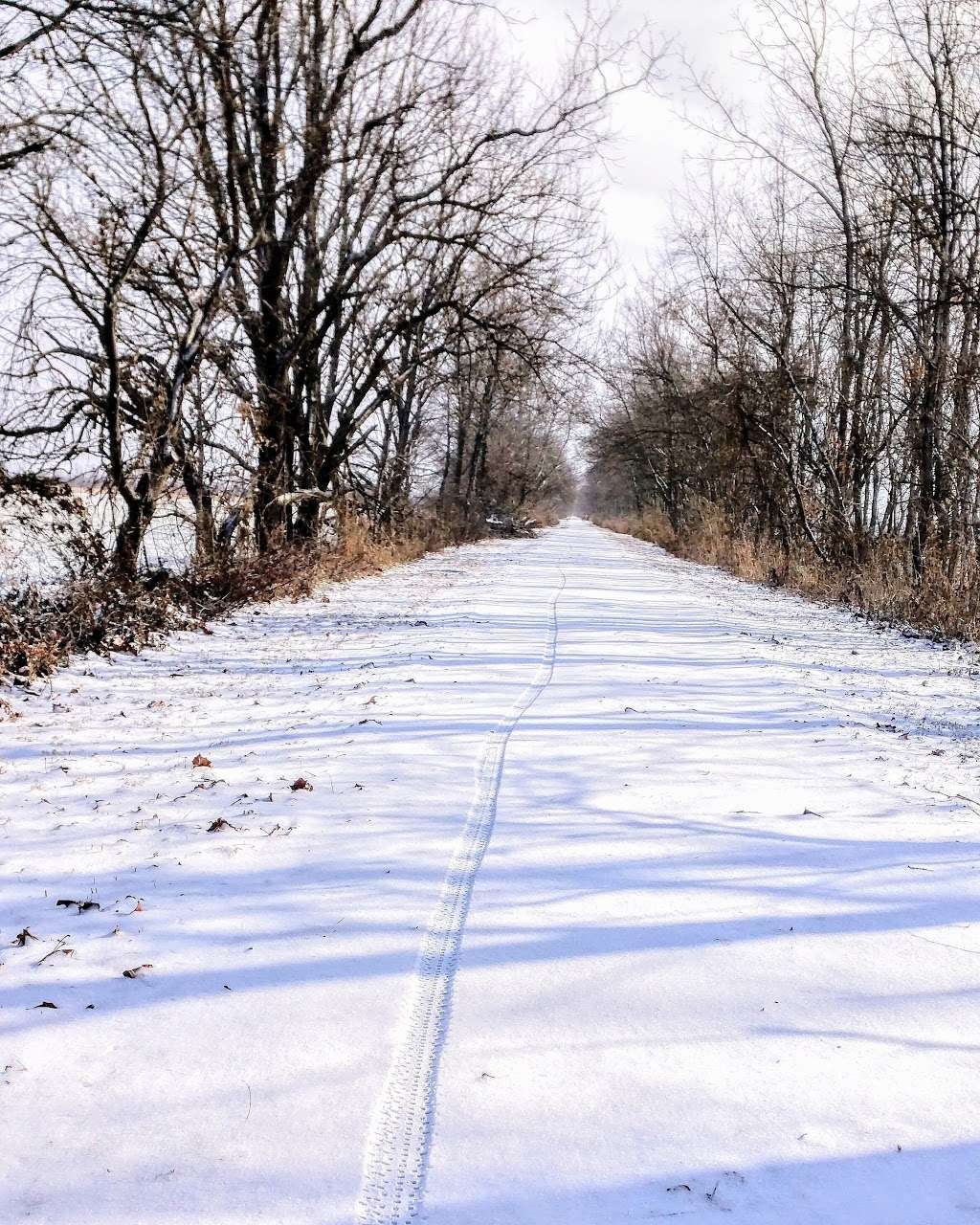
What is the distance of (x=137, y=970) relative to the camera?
303 centimetres

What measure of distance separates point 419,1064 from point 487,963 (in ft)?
1.90

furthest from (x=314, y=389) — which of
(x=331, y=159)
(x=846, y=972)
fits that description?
(x=846, y=972)

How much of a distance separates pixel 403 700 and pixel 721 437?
20206mm

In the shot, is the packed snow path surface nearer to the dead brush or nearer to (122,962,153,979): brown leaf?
(122,962,153,979): brown leaf

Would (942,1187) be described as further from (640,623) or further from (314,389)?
(314,389)

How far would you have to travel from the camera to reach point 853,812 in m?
4.57

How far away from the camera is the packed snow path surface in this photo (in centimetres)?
215


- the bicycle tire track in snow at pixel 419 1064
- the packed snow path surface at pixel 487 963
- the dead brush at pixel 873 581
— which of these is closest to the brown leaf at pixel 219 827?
the packed snow path surface at pixel 487 963

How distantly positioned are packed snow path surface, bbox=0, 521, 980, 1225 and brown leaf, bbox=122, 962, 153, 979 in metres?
0.05

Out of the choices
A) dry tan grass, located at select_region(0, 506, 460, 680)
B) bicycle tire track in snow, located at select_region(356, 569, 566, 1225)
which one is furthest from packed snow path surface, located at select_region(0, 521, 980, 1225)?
dry tan grass, located at select_region(0, 506, 460, 680)

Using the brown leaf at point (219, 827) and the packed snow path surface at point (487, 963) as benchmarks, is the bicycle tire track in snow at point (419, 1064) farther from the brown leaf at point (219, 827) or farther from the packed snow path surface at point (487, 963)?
the brown leaf at point (219, 827)

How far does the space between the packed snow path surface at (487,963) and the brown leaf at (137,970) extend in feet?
0.16

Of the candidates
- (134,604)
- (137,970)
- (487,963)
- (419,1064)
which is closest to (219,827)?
(137,970)

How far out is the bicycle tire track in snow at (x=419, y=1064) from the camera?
→ 2.09 metres
